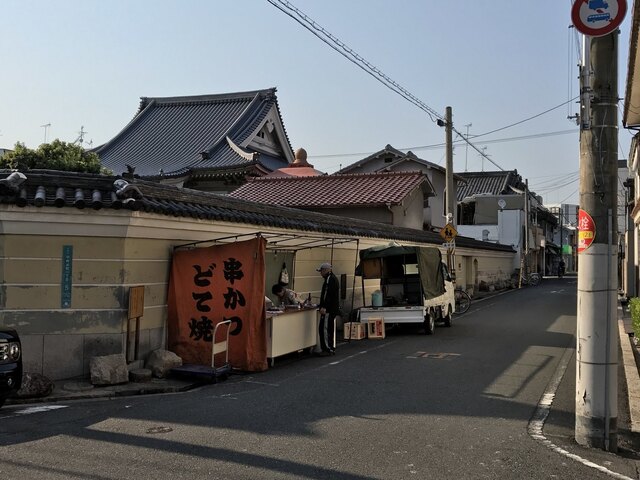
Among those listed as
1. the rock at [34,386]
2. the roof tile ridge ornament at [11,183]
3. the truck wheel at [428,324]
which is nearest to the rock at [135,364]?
the rock at [34,386]

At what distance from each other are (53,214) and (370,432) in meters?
6.05

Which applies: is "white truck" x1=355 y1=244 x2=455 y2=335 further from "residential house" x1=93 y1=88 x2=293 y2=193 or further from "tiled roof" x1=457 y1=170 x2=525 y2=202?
"tiled roof" x1=457 y1=170 x2=525 y2=202

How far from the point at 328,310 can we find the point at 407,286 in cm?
593

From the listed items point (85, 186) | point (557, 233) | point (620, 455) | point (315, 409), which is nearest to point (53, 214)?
point (85, 186)

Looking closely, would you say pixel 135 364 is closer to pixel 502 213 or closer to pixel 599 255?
pixel 599 255

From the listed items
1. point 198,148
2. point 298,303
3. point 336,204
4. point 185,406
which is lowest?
point 185,406

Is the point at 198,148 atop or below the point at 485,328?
atop

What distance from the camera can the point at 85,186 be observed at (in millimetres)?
9758

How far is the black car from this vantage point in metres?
7.10

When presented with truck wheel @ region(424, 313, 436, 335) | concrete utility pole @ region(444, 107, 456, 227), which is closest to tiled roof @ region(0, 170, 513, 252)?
truck wheel @ region(424, 313, 436, 335)

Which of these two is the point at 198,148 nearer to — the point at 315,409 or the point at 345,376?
the point at 345,376

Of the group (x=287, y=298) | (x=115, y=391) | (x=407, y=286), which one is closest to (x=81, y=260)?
(x=115, y=391)

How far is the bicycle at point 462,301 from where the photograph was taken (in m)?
24.0

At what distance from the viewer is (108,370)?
9109 millimetres
